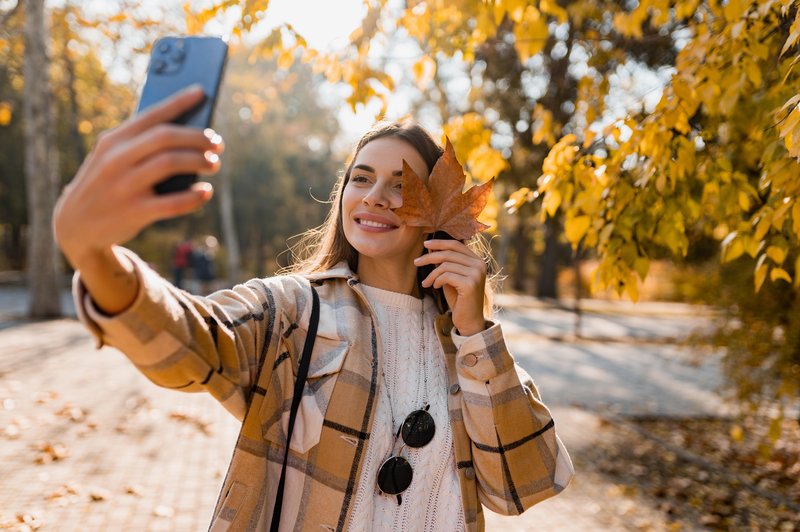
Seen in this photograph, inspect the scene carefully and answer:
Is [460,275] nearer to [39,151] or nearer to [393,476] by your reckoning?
[393,476]

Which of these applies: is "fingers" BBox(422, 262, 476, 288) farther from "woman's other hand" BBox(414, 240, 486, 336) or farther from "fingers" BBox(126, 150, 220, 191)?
"fingers" BBox(126, 150, 220, 191)

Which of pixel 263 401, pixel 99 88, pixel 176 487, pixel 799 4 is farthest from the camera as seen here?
pixel 99 88

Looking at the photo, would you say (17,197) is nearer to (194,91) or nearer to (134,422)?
(134,422)

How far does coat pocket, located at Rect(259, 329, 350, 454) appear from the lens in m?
1.59

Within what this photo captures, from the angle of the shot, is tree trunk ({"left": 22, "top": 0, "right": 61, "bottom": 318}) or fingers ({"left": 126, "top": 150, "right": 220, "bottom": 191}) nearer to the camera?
fingers ({"left": 126, "top": 150, "right": 220, "bottom": 191})

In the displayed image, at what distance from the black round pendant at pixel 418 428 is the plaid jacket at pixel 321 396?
0.28ft

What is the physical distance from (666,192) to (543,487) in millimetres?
1535

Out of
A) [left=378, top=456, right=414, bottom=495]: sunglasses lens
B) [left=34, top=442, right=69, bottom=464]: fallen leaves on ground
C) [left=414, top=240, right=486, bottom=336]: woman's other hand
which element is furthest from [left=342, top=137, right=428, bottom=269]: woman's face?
[left=34, top=442, right=69, bottom=464]: fallen leaves on ground

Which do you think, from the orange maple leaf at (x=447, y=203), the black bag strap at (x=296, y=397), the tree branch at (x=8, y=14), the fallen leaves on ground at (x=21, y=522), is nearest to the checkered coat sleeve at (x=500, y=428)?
the orange maple leaf at (x=447, y=203)

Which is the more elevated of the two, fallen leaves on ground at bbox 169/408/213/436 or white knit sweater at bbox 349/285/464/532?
white knit sweater at bbox 349/285/464/532

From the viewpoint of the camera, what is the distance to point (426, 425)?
1771 millimetres

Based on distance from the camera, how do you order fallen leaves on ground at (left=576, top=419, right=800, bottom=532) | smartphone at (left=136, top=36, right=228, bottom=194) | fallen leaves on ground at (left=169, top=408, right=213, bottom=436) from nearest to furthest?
smartphone at (left=136, top=36, right=228, bottom=194) < fallen leaves on ground at (left=576, top=419, right=800, bottom=532) < fallen leaves on ground at (left=169, top=408, right=213, bottom=436)

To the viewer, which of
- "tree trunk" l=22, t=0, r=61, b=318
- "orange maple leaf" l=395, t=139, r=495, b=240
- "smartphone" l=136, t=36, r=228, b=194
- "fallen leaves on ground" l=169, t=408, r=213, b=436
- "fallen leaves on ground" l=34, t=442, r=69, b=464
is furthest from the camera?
"tree trunk" l=22, t=0, r=61, b=318

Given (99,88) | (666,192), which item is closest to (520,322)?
(99,88)
